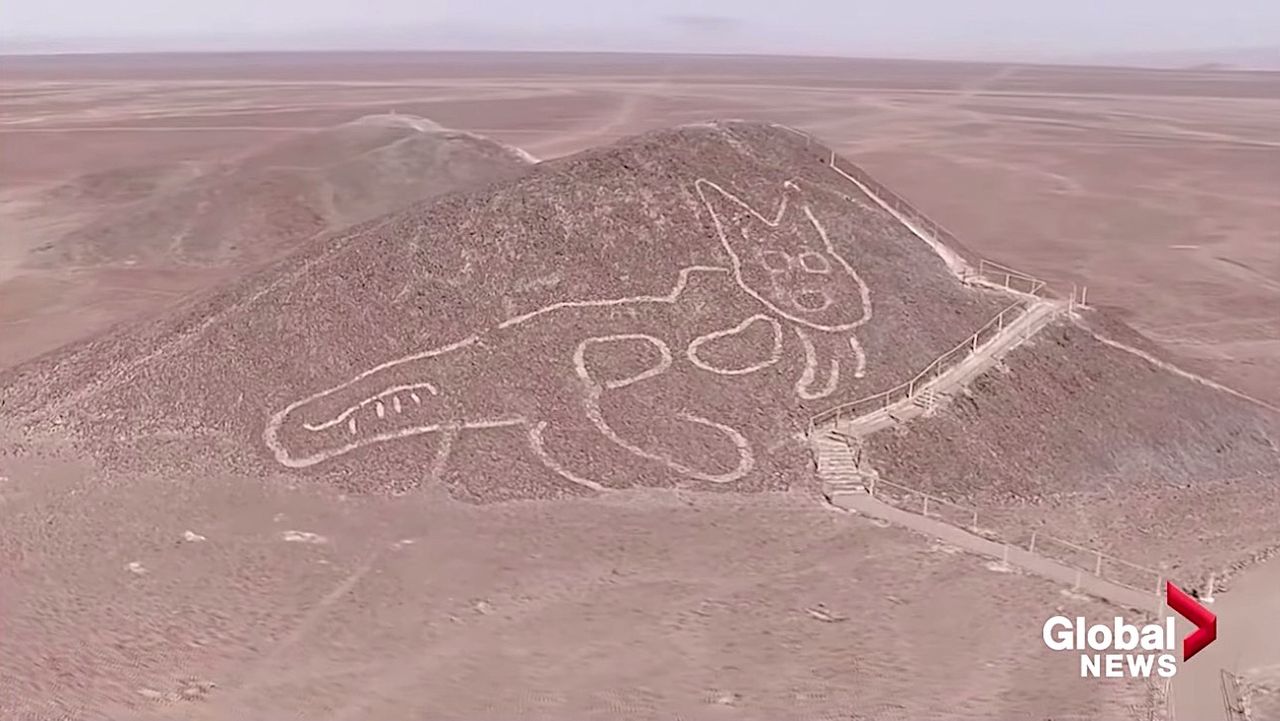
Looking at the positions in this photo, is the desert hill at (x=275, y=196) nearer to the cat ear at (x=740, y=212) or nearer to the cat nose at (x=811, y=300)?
the cat ear at (x=740, y=212)

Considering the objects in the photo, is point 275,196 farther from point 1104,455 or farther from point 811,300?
point 1104,455

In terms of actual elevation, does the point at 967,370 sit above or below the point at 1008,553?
above

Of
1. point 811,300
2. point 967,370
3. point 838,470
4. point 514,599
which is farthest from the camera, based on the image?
point 811,300

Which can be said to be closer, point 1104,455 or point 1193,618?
point 1193,618

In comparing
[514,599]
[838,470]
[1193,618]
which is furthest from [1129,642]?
[514,599]

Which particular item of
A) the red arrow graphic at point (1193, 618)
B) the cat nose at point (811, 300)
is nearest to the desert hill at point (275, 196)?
the cat nose at point (811, 300)

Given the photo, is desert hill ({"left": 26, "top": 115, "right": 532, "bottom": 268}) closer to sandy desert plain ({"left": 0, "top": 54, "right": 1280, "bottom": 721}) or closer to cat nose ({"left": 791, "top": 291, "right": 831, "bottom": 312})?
sandy desert plain ({"left": 0, "top": 54, "right": 1280, "bottom": 721})
